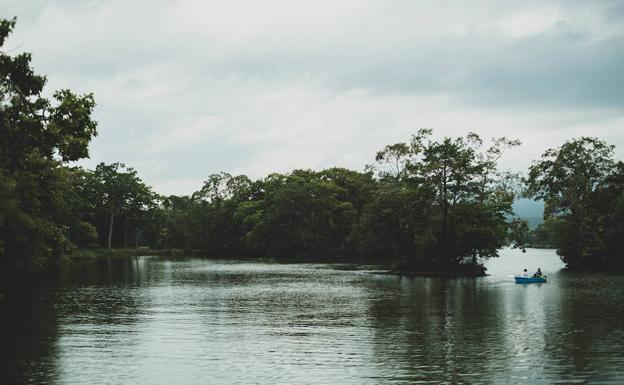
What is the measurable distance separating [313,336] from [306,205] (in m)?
99.8

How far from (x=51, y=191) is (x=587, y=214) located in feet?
207

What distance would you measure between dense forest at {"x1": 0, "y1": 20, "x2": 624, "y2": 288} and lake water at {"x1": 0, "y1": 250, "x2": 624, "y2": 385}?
8189 millimetres

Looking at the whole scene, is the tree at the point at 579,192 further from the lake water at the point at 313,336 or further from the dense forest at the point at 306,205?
the lake water at the point at 313,336

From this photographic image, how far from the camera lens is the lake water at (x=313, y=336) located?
66.9ft

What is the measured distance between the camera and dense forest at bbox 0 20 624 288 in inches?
918

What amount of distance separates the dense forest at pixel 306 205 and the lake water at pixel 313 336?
8.19 metres

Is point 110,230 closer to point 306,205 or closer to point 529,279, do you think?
point 306,205

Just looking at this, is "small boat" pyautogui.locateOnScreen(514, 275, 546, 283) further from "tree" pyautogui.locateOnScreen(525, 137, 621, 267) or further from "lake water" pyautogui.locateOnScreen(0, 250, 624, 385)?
"tree" pyautogui.locateOnScreen(525, 137, 621, 267)

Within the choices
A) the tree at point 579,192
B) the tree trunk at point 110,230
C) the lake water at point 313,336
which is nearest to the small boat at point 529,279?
the lake water at point 313,336

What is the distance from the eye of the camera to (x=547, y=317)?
33.9m

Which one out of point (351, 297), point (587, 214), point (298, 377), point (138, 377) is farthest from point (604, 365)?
point (587, 214)

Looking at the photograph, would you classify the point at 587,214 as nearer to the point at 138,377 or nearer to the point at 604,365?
the point at 604,365

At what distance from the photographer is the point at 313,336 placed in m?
27.8

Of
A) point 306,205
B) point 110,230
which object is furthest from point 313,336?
point 110,230
